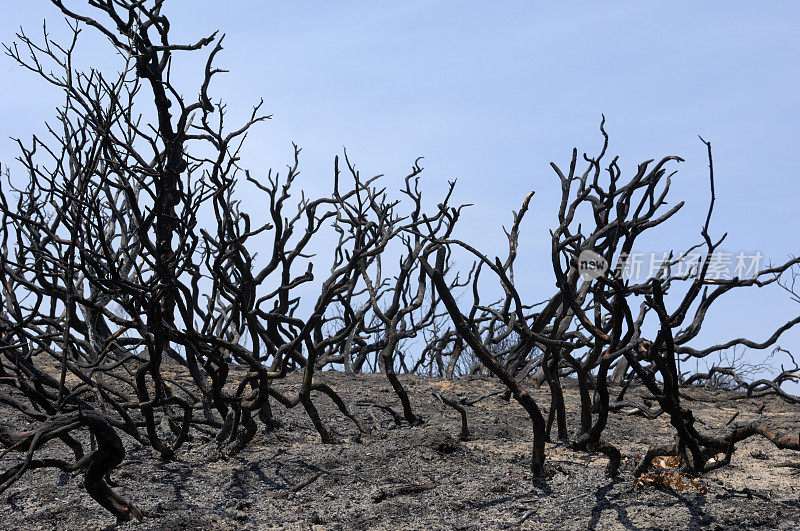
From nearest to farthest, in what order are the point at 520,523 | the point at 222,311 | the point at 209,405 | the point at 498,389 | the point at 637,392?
the point at 520,523
the point at 209,405
the point at 498,389
the point at 637,392
the point at 222,311

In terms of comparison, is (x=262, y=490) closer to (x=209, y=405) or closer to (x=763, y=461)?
(x=209, y=405)

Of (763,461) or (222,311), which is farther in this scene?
(222,311)

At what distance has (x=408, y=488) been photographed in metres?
4.77

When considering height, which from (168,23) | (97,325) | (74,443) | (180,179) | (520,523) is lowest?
(520,523)

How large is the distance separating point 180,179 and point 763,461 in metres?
4.60

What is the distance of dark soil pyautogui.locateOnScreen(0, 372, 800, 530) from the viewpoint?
435 centimetres

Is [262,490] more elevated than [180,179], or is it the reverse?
[180,179]

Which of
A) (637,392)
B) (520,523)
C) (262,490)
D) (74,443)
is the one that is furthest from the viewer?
(637,392)

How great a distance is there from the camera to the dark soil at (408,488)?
435 centimetres

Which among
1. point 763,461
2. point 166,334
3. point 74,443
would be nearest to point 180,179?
point 166,334

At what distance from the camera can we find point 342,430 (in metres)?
6.24

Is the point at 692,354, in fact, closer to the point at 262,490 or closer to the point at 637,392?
the point at 637,392

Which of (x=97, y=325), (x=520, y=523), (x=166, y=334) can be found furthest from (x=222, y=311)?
(x=520, y=523)

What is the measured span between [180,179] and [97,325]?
4.96 m
